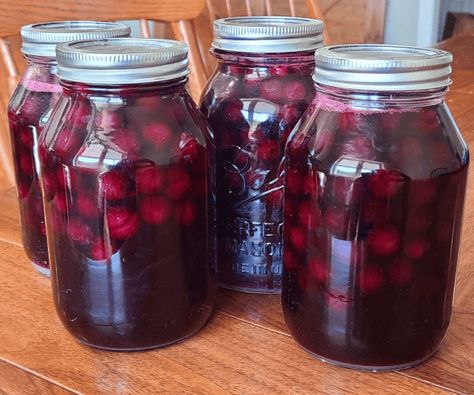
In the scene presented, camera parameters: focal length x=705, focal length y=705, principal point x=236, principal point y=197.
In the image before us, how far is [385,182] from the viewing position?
1.46ft

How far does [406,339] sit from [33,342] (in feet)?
0.91

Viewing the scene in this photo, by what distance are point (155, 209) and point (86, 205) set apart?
47 millimetres

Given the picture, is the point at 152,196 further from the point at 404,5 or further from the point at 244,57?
the point at 404,5

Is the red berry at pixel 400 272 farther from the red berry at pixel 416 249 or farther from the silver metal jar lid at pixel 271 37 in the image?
the silver metal jar lid at pixel 271 37

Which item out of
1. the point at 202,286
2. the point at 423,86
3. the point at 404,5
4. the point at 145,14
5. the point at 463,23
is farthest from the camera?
the point at 463,23

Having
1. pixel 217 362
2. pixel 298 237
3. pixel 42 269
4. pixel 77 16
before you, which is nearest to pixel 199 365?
pixel 217 362

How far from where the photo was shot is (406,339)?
49 centimetres

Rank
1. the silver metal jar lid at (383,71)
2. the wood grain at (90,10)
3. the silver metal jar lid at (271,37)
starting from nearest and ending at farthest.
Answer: the silver metal jar lid at (383,71) → the silver metal jar lid at (271,37) → the wood grain at (90,10)

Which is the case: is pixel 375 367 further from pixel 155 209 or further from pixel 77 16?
pixel 77 16

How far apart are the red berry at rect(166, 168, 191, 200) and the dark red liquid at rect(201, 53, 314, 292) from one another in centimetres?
9

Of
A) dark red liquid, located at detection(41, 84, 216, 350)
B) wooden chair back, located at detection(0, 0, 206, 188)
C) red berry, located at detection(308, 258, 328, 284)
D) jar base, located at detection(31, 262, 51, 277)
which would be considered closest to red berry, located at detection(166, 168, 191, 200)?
dark red liquid, located at detection(41, 84, 216, 350)

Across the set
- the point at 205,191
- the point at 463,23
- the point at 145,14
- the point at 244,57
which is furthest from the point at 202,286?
the point at 463,23

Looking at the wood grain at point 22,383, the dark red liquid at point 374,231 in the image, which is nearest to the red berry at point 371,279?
the dark red liquid at point 374,231

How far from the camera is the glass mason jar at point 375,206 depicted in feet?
1.47
